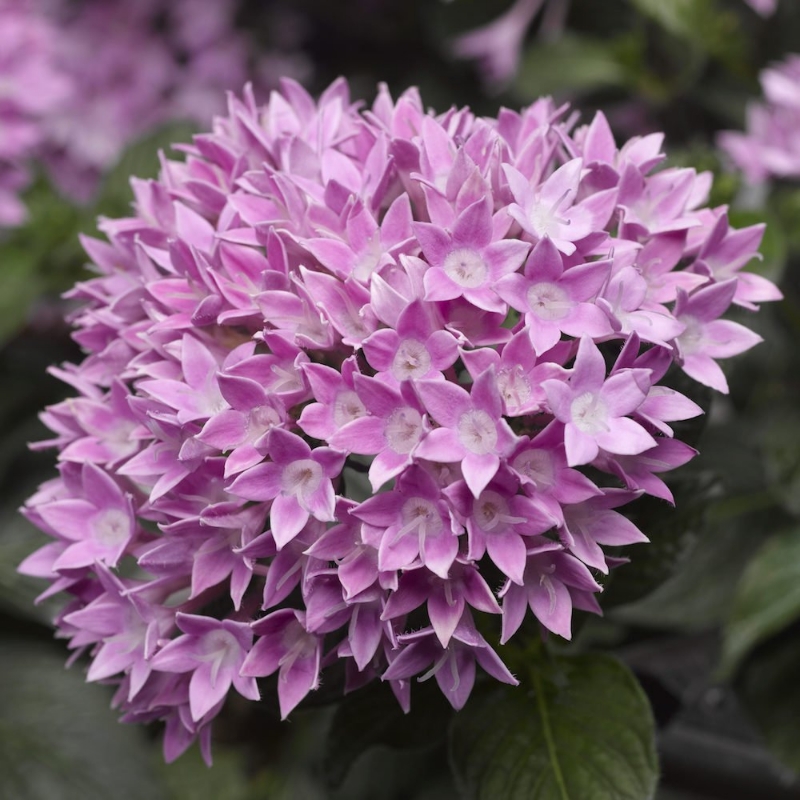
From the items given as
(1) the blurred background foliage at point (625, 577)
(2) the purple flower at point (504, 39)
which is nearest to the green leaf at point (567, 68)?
(1) the blurred background foliage at point (625, 577)

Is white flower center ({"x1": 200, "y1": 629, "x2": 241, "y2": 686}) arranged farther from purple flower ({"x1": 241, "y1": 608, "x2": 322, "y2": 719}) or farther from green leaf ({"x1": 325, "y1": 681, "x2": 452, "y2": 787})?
green leaf ({"x1": 325, "y1": 681, "x2": 452, "y2": 787})

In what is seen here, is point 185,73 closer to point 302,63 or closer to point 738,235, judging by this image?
point 302,63

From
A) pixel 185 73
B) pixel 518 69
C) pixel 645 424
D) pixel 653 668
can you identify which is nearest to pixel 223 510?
pixel 645 424

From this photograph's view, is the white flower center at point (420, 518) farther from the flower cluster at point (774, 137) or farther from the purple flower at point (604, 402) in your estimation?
the flower cluster at point (774, 137)

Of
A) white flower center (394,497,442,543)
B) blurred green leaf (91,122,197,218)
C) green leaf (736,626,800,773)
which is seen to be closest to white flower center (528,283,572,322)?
white flower center (394,497,442,543)

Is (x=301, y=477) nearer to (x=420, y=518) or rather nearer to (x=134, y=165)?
(x=420, y=518)

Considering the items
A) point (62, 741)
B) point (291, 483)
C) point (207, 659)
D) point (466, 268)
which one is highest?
point (466, 268)

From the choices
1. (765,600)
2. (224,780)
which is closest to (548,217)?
(765,600)
